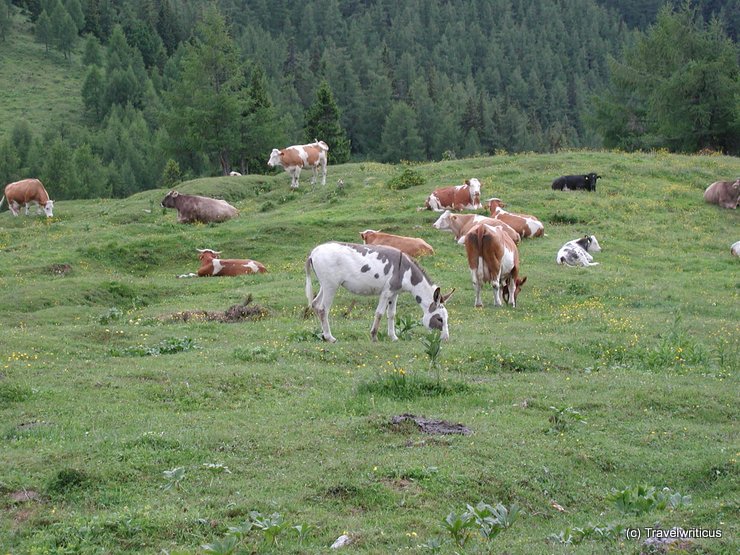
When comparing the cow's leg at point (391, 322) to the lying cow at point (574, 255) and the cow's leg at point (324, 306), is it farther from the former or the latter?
the lying cow at point (574, 255)

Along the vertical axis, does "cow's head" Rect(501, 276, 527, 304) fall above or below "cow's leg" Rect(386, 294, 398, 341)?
below

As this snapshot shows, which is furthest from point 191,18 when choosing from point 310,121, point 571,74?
point 310,121

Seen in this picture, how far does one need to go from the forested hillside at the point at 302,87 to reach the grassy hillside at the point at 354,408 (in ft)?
90.9

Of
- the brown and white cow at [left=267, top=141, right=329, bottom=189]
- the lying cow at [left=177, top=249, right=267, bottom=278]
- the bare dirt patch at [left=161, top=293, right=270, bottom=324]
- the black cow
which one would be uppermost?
the brown and white cow at [left=267, top=141, right=329, bottom=189]

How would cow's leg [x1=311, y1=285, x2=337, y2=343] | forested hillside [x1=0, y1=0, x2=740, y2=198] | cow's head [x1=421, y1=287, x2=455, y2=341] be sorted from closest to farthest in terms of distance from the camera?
cow's leg [x1=311, y1=285, x2=337, y2=343] < cow's head [x1=421, y1=287, x2=455, y2=341] < forested hillside [x1=0, y1=0, x2=740, y2=198]

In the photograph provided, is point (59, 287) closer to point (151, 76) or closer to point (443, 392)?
point (443, 392)

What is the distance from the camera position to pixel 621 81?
64125 millimetres

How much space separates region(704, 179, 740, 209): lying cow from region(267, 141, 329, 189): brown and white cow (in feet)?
54.7

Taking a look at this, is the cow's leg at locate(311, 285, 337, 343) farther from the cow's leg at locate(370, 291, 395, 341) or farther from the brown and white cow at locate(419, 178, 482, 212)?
the brown and white cow at locate(419, 178, 482, 212)

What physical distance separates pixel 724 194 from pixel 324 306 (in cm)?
2439

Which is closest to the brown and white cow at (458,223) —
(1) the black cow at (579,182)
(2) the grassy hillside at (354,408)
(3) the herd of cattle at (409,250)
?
(3) the herd of cattle at (409,250)

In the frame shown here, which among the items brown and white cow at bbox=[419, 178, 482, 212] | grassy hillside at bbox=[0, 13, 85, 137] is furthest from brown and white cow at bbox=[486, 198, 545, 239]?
grassy hillside at bbox=[0, 13, 85, 137]

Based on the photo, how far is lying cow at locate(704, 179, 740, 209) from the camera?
35750mm

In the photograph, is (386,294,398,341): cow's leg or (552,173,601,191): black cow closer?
(386,294,398,341): cow's leg
